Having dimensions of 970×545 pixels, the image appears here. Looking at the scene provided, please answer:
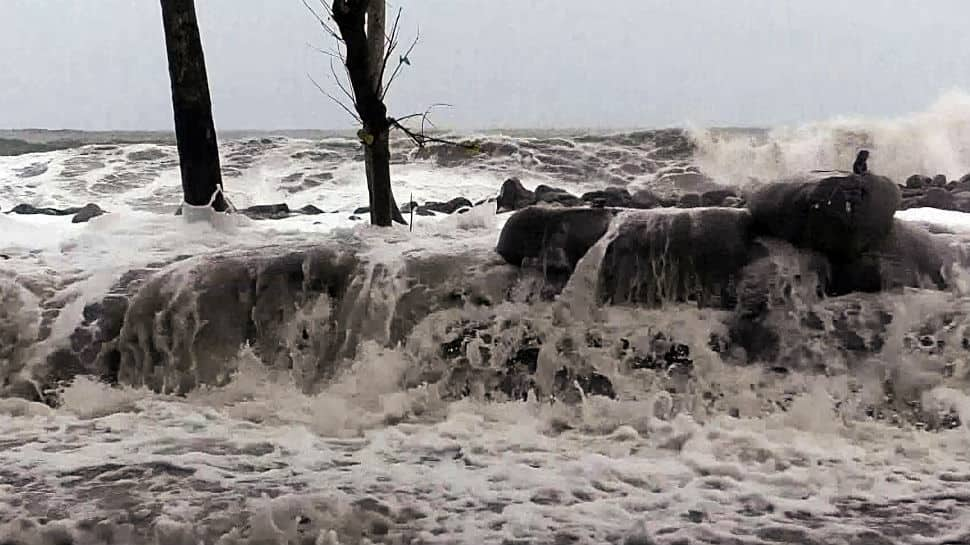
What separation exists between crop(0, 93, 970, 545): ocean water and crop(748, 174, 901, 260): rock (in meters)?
0.27

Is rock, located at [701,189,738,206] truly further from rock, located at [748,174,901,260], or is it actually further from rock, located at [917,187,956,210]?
rock, located at [748,174,901,260]

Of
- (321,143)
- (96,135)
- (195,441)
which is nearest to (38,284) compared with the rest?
(195,441)

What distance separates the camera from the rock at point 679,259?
439cm

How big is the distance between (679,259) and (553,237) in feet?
2.06

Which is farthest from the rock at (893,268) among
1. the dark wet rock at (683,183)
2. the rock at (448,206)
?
the dark wet rock at (683,183)

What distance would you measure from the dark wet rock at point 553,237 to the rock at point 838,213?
858mm

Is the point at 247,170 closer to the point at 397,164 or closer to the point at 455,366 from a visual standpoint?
the point at 397,164

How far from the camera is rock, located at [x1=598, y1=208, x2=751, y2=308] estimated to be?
439cm

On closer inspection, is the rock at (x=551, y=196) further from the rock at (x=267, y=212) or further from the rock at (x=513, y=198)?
the rock at (x=267, y=212)

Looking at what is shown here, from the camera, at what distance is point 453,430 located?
148 inches

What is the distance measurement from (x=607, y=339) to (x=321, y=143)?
932 centimetres

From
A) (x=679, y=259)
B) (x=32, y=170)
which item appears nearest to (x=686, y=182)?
(x=679, y=259)

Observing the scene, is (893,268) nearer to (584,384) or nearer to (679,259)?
(679,259)

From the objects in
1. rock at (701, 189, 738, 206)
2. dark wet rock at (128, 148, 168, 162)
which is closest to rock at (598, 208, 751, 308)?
rock at (701, 189, 738, 206)
